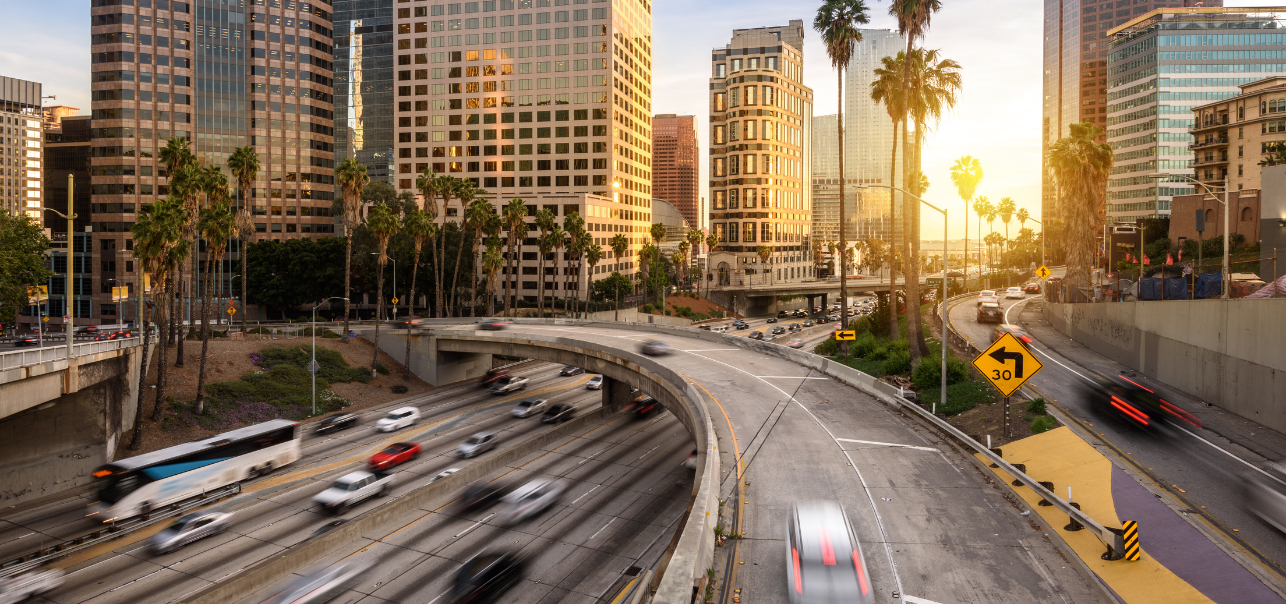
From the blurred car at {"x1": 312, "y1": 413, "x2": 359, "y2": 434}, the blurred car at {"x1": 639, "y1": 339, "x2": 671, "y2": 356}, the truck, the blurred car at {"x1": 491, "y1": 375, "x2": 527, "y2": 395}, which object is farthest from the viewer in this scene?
the blurred car at {"x1": 491, "y1": 375, "x2": 527, "y2": 395}

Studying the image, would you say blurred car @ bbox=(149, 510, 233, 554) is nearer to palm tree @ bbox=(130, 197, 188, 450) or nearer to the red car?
the red car

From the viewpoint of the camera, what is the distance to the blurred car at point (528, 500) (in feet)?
112

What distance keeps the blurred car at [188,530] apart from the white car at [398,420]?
18838 mm

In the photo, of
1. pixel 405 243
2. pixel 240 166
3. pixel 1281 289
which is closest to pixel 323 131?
pixel 405 243

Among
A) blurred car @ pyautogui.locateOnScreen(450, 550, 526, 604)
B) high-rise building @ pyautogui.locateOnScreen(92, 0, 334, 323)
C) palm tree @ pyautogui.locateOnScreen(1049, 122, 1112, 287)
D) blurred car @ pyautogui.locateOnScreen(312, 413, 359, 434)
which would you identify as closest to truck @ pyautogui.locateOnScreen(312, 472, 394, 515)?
blurred car @ pyautogui.locateOnScreen(450, 550, 526, 604)

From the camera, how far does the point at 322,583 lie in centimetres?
2683

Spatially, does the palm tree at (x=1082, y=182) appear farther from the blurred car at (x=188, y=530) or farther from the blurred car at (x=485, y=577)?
the blurred car at (x=188, y=530)

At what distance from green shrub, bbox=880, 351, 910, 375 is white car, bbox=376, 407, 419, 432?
35.1m

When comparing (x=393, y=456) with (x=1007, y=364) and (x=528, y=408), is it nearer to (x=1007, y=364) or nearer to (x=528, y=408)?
(x=528, y=408)

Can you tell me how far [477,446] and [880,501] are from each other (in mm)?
31123

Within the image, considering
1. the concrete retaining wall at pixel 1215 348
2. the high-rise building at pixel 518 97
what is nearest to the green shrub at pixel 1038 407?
the concrete retaining wall at pixel 1215 348

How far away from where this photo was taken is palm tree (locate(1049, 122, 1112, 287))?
193 ft

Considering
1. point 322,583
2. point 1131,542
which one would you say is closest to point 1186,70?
point 1131,542

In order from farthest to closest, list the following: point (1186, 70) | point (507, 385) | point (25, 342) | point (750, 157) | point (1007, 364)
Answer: point (750, 157), point (1186, 70), point (507, 385), point (25, 342), point (1007, 364)
